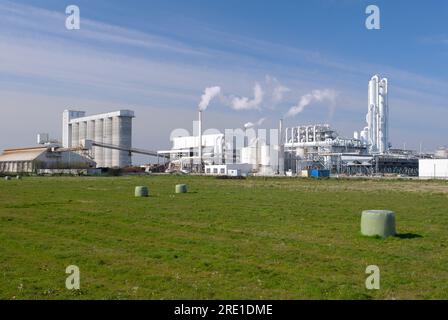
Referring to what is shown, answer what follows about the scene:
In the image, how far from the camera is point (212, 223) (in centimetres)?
1962

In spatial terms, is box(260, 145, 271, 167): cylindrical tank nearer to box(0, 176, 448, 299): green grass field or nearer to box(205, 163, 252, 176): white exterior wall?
box(205, 163, 252, 176): white exterior wall

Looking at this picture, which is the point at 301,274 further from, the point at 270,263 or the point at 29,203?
the point at 29,203

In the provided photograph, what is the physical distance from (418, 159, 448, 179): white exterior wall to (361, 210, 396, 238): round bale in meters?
94.4

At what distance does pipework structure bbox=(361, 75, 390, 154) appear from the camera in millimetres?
147750

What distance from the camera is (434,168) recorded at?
107500 millimetres

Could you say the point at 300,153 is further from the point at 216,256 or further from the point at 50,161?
the point at 216,256

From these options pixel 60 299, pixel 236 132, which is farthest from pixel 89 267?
pixel 236 132

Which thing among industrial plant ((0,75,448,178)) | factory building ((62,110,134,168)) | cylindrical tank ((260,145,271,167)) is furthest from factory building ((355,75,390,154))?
factory building ((62,110,134,168))

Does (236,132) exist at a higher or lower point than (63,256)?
higher

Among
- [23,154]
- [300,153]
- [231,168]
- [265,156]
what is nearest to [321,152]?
[300,153]

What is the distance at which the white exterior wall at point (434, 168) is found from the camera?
10528 cm

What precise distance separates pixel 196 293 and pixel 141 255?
4.00m

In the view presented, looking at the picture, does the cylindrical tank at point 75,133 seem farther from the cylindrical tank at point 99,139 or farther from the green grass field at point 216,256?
the green grass field at point 216,256

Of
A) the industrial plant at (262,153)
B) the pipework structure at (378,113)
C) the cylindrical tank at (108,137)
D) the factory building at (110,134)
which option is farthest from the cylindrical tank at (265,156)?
the cylindrical tank at (108,137)
